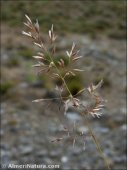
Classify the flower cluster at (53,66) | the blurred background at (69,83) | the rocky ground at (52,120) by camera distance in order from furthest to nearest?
1. the blurred background at (69,83)
2. the rocky ground at (52,120)
3. the flower cluster at (53,66)

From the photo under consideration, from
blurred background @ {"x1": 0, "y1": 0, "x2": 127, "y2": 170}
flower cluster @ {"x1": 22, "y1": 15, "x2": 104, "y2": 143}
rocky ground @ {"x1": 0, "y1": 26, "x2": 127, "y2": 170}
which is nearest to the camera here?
flower cluster @ {"x1": 22, "y1": 15, "x2": 104, "y2": 143}

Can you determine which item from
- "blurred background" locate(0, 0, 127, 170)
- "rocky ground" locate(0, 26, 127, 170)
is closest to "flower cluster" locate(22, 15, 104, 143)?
"blurred background" locate(0, 0, 127, 170)

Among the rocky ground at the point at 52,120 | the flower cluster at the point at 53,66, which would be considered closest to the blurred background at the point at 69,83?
the rocky ground at the point at 52,120

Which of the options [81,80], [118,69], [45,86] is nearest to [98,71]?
[118,69]

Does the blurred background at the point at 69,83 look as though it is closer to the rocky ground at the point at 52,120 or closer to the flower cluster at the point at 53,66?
the rocky ground at the point at 52,120

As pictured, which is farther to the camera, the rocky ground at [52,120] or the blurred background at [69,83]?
the blurred background at [69,83]

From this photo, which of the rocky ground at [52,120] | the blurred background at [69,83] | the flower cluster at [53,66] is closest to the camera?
the flower cluster at [53,66]

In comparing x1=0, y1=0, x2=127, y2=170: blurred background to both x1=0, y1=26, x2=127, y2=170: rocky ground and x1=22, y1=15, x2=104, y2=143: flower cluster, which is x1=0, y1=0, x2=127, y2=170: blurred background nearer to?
x1=0, y1=26, x2=127, y2=170: rocky ground

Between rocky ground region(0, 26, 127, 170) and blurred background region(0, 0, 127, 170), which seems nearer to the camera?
rocky ground region(0, 26, 127, 170)

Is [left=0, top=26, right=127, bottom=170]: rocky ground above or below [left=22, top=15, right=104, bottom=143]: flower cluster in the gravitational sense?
below
